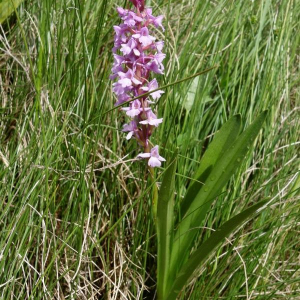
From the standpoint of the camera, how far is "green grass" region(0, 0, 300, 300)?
152cm

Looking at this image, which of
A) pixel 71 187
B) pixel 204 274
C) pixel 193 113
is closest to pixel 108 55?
pixel 193 113

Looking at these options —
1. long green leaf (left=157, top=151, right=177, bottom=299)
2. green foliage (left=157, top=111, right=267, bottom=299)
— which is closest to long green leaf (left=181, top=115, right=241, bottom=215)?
green foliage (left=157, top=111, right=267, bottom=299)

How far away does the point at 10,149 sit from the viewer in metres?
1.76

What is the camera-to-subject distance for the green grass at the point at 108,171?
4.99ft

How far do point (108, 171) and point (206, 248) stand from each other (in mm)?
513

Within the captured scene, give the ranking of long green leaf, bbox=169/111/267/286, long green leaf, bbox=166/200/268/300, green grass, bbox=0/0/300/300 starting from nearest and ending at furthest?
long green leaf, bbox=166/200/268/300 < long green leaf, bbox=169/111/267/286 < green grass, bbox=0/0/300/300

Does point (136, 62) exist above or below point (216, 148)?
above

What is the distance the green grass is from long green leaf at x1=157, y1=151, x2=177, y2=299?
7cm

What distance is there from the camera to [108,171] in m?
1.75

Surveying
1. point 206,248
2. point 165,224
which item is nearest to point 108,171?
point 165,224

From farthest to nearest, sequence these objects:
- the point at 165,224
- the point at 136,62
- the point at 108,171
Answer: the point at 108,171 → the point at 165,224 → the point at 136,62

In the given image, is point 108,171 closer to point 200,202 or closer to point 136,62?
point 200,202

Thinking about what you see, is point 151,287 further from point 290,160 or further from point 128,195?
point 290,160

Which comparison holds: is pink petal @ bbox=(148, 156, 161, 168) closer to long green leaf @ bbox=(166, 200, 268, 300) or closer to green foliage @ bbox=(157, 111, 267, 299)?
green foliage @ bbox=(157, 111, 267, 299)
